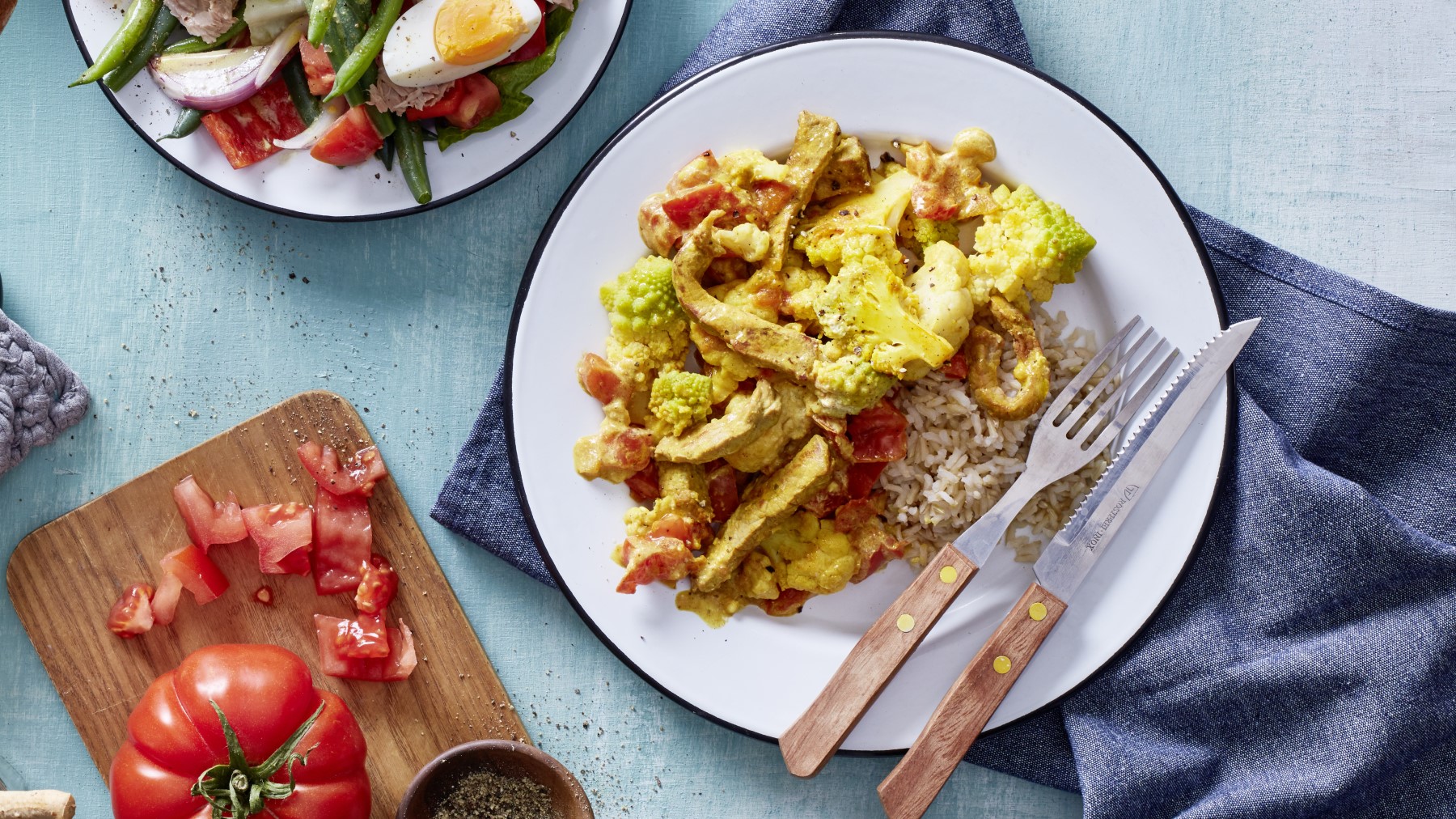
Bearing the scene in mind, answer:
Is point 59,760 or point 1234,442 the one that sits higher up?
point 1234,442

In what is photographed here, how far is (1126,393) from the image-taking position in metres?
2.76

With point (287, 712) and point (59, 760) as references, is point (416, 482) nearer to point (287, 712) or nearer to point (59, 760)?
point (287, 712)

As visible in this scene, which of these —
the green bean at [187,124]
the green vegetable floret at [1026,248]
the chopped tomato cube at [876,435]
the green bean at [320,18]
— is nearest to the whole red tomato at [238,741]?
the green bean at [187,124]

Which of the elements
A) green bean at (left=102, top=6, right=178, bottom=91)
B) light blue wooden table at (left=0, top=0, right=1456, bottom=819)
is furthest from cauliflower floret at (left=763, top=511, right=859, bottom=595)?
green bean at (left=102, top=6, right=178, bottom=91)

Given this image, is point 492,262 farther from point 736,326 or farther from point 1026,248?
point 1026,248

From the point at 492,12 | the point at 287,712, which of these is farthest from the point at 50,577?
the point at 492,12

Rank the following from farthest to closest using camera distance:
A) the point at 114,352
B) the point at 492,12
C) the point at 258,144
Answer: the point at 114,352, the point at 258,144, the point at 492,12

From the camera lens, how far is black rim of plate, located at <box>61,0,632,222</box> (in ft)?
9.25

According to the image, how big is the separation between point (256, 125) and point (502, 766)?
193 centimetres

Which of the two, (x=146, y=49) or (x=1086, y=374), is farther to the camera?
(x=146, y=49)

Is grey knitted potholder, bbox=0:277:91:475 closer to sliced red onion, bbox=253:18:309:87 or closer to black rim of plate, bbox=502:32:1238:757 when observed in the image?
sliced red onion, bbox=253:18:309:87

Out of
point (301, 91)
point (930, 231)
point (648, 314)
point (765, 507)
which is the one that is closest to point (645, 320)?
point (648, 314)

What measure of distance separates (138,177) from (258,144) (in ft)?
1.58

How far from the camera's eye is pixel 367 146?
2816 mm
